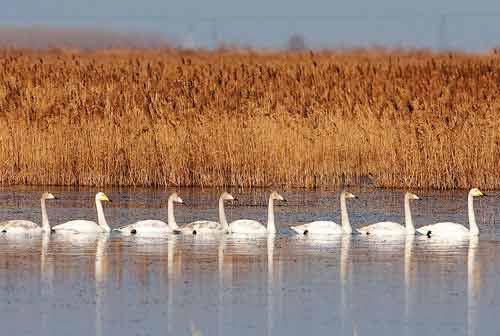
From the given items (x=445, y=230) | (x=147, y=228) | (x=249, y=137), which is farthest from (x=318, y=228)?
(x=249, y=137)

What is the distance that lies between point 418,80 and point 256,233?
8.99 metres

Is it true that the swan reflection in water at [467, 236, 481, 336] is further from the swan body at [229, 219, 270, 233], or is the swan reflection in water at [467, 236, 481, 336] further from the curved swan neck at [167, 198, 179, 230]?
the curved swan neck at [167, 198, 179, 230]

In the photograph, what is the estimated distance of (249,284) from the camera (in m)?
12.0

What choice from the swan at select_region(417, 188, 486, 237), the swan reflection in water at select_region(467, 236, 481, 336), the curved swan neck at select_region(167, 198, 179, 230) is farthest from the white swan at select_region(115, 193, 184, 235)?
the swan reflection in water at select_region(467, 236, 481, 336)

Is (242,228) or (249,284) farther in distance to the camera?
(242,228)

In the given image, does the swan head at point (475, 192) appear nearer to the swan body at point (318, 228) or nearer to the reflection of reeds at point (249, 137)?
the swan body at point (318, 228)

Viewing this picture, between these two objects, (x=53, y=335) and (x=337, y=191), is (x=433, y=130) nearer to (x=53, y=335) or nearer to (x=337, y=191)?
(x=337, y=191)

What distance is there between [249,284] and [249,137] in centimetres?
975

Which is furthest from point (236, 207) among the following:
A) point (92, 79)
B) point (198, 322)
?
point (198, 322)

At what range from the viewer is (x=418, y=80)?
2458 cm

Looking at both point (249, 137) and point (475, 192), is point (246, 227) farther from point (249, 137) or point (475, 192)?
point (249, 137)

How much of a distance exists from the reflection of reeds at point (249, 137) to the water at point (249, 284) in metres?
2.91

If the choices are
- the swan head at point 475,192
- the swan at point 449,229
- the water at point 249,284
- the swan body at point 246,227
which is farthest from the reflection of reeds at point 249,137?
the swan body at point 246,227

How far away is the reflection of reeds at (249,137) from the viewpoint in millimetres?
21328
